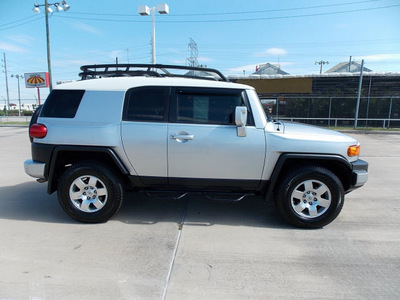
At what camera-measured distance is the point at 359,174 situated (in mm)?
3650

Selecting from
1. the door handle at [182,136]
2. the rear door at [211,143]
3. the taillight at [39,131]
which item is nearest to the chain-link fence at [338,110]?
the rear door at [211,143]

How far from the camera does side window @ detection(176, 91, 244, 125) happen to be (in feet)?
12.2

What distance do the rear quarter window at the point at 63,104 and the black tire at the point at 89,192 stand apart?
0.73 m

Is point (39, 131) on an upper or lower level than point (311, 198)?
upper

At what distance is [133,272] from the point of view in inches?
109

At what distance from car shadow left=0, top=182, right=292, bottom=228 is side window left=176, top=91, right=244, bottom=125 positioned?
143cm

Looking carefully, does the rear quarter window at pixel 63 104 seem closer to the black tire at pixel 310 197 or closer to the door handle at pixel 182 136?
the door handle at pixel 182 136

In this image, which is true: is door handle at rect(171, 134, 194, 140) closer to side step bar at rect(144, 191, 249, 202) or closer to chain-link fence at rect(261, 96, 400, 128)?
side step bar at rect(144, 191, 249, 202)

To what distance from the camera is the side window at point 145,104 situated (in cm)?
374

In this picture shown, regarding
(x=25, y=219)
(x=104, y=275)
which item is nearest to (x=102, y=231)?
(x=104, y=275)

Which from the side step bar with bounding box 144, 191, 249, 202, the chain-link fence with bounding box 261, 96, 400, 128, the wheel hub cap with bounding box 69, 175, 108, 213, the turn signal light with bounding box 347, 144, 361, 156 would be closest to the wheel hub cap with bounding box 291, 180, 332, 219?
the turn signal light with bounding box 347, 144, 361, 156

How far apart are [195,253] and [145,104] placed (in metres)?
2.02

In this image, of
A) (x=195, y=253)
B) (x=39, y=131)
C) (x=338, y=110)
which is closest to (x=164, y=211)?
(x=195, y=253)

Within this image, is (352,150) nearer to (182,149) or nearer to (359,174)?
(359,174)
